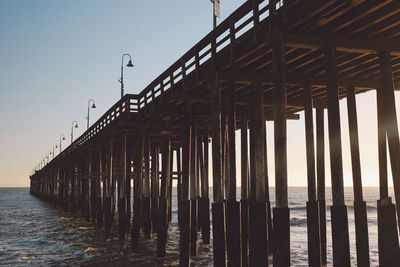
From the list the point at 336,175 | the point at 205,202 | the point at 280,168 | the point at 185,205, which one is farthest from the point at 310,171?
the point at 205,202


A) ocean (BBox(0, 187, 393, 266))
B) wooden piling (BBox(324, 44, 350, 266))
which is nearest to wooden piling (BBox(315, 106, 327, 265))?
ocean (BBox(0, 187, 393, 266))

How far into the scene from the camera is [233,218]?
9.95m

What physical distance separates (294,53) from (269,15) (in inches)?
68.3

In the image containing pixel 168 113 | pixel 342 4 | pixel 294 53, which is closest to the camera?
pixel 342 4

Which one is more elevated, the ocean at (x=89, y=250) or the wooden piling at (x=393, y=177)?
the wooden piling at (x=393, y=177)

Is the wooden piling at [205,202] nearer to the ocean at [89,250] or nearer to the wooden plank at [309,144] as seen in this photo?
the ocean at [89,250]

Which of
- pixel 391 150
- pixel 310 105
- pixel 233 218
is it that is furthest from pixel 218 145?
pixel 391 150

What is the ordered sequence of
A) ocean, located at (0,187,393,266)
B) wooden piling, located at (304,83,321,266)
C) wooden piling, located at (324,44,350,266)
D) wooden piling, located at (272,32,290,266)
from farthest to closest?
ocean, located at (0,187,393,266) → wooden piling, located at (304,83,321,266) → wooden piling, located at (324,44,350,266) → wooden piling, located at (272,32,290,266)

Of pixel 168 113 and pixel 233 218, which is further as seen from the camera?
pixel 168 113

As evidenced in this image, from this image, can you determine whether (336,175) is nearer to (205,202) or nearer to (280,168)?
(280,168)

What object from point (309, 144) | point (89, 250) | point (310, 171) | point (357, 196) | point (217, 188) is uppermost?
→ point (309, 144)

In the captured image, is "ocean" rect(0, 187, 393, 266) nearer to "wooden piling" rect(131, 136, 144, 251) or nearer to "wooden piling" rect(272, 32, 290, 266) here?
"wooden piling" rect(131, 136, 144, 251)

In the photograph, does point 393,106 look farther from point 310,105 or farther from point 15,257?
point 15,257

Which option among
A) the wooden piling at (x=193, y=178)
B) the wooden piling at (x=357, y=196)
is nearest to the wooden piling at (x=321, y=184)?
the wooden piling at (x=357, y=196)
